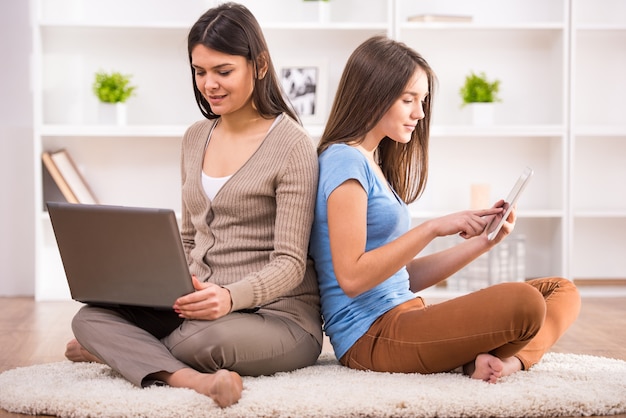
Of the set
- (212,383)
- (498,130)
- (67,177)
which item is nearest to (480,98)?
(498,130)

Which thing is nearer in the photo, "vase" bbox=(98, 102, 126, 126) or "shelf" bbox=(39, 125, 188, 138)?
"shelf" bbox=(39, 125, 188, 138)

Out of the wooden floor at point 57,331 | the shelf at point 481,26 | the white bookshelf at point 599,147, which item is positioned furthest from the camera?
the white bookshelf at point 599,147

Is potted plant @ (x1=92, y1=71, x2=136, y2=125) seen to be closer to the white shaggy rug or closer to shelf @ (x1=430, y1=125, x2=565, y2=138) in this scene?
shelf @ (x1=430, y1=125, x2=565, y2=138)

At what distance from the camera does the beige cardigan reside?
1965 mm

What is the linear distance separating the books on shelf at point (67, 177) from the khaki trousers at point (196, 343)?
190cm

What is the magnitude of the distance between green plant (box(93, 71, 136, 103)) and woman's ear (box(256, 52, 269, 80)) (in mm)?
1917

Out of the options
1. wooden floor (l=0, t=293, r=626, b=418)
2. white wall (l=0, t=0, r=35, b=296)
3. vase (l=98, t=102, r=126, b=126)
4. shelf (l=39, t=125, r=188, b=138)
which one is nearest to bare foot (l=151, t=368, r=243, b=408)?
wooden floor (l=0, t=293, r=626, b=418)

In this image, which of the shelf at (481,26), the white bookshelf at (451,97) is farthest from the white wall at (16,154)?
the shelf at (481,26)

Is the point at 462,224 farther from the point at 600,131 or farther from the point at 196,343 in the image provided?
the point at 600,131

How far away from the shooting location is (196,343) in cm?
189

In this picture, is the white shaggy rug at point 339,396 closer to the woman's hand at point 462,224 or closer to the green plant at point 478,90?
the woman's hand at point 462,224

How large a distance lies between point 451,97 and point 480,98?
210mm

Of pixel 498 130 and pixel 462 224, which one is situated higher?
pixel 498 130

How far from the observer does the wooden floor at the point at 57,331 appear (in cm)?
248
